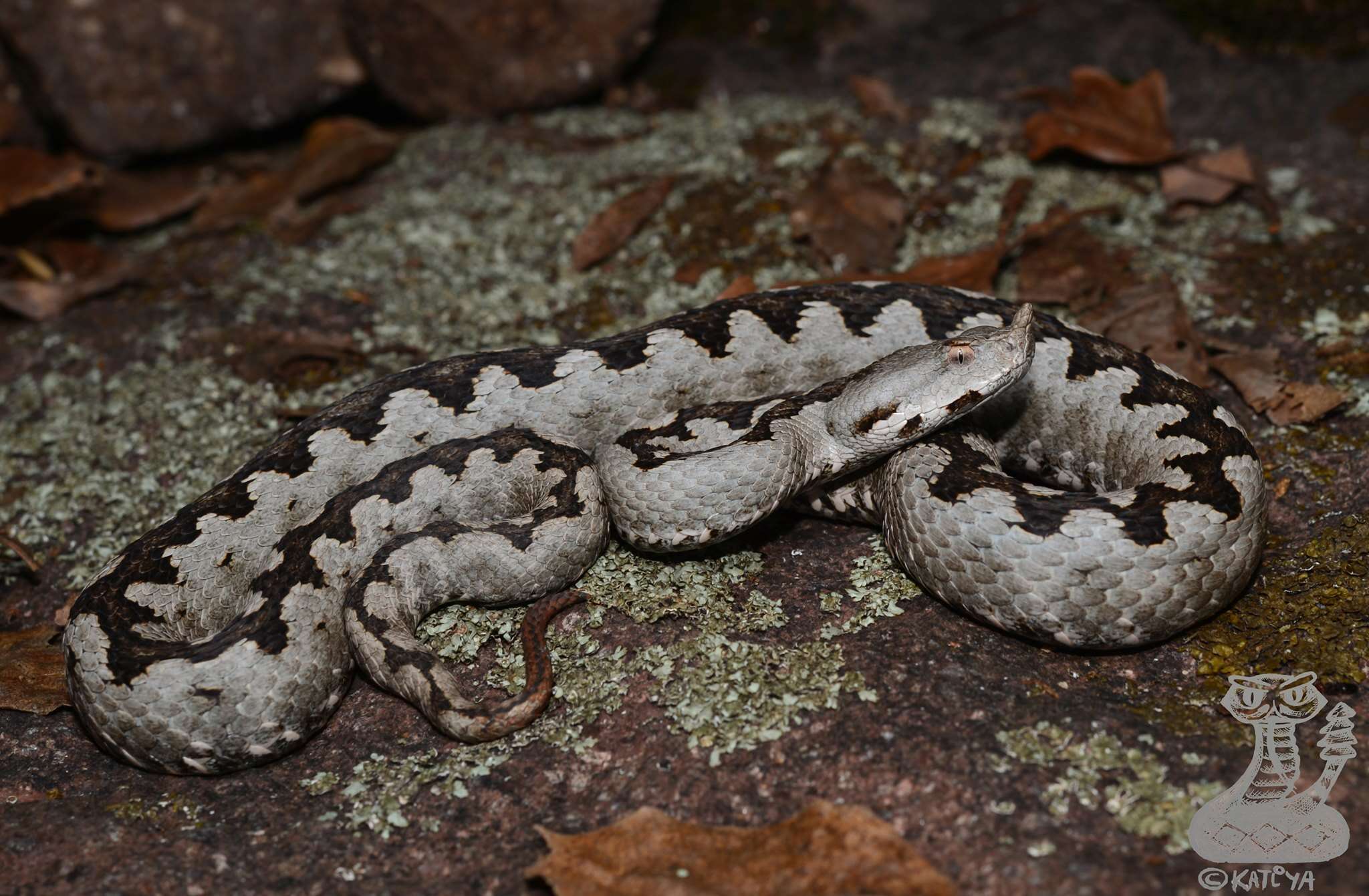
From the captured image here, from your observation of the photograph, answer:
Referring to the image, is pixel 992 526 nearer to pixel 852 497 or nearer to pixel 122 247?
pixel 852 497

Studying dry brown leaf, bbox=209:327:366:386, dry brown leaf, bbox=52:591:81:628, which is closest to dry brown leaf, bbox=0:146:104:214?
dry brown leaf, bbox=209:327:366:386

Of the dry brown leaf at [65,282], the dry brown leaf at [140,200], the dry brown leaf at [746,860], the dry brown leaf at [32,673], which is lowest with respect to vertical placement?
the dry brown leaf at [32,673]

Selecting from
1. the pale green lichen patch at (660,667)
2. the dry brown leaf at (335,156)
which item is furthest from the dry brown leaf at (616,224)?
the pale green lichen patch at (660,667)

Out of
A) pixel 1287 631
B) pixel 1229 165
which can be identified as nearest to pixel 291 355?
pixel 1287 631

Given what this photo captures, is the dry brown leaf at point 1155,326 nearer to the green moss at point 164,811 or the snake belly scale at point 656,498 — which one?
the snake belly scale at point 656,498

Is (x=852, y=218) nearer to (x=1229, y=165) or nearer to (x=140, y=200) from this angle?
(x=1229, y=165)

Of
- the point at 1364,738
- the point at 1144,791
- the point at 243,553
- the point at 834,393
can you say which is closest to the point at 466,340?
the point at 243,553
